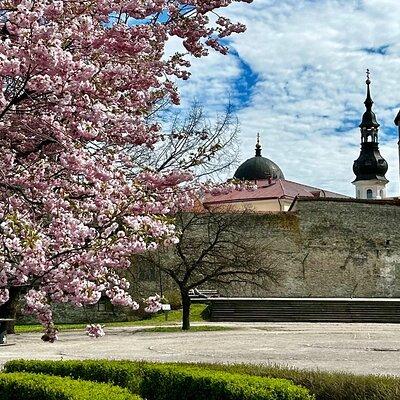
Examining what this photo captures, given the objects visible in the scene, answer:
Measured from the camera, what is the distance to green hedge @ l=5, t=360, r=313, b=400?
637 cm

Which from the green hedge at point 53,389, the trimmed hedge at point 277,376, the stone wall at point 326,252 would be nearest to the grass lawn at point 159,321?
the stone wall at point 326,252

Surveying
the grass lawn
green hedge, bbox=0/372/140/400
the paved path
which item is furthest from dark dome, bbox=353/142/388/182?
green hedge, bbox=0/372/140/400

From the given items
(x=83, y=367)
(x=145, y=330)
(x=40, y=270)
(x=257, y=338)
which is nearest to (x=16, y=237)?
(x=40, y=270)

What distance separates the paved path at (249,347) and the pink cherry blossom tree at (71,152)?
572 centimetres

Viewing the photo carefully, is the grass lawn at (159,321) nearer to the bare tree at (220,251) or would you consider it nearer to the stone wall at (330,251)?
the bare tree at (220,251)

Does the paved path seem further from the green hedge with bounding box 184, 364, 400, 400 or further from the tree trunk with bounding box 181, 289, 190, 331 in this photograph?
the green hedge with bounding box 184, 364, 400, 400

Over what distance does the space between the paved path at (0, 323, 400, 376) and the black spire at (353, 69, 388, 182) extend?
56.3 metres

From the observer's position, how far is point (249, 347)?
15.1 metres

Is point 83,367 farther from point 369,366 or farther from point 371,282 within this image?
point 371,282

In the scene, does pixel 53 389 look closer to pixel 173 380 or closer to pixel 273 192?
pixel 173 380

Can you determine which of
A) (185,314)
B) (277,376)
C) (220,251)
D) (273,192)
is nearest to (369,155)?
(273,192)

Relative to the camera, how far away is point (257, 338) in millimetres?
17625

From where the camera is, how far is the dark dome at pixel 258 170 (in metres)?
63.0

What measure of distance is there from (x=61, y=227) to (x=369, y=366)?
23.5ft
